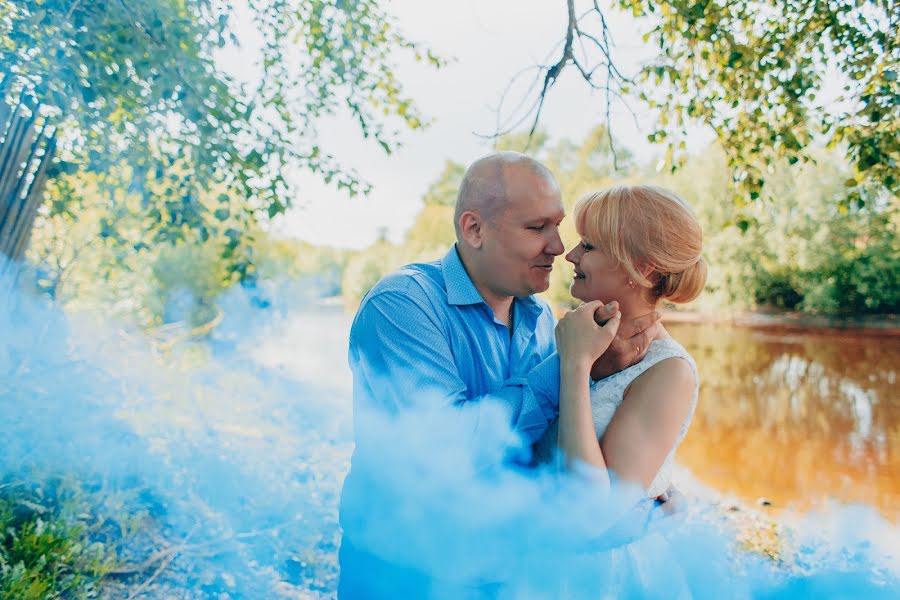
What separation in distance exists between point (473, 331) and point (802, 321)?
26.2 metres

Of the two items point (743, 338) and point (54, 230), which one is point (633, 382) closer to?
point (54, 230)

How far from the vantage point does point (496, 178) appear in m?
2.17

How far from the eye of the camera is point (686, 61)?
163 inches

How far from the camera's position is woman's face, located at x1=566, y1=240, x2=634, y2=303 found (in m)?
1.85

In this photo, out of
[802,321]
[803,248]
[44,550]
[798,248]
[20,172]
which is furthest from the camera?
[802,321]

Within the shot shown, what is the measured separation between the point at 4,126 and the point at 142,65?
0.89 metres

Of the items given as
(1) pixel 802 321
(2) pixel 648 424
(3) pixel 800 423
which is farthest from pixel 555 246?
(1) pixel 802 321

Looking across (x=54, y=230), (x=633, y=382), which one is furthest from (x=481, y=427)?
(x=54, y=230)

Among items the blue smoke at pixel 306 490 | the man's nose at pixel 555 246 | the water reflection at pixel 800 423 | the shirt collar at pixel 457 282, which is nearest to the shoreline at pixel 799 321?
the water reflection at pixel 800 423

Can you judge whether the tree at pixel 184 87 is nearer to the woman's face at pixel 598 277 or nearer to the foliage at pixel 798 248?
the woman's face at pixel 598 277

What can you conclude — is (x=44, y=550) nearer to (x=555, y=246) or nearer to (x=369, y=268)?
(x=555, y=246)

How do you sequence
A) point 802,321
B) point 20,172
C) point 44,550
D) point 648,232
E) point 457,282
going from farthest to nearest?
point 802,321, point 20,172, point 44,550, point 457,282, point 648,232

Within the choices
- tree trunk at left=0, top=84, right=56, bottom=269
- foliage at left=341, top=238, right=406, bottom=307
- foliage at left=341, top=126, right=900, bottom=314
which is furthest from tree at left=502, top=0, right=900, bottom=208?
foliage at left=341, top=238, right=406, bottom=307

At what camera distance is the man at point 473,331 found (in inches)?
71.2
